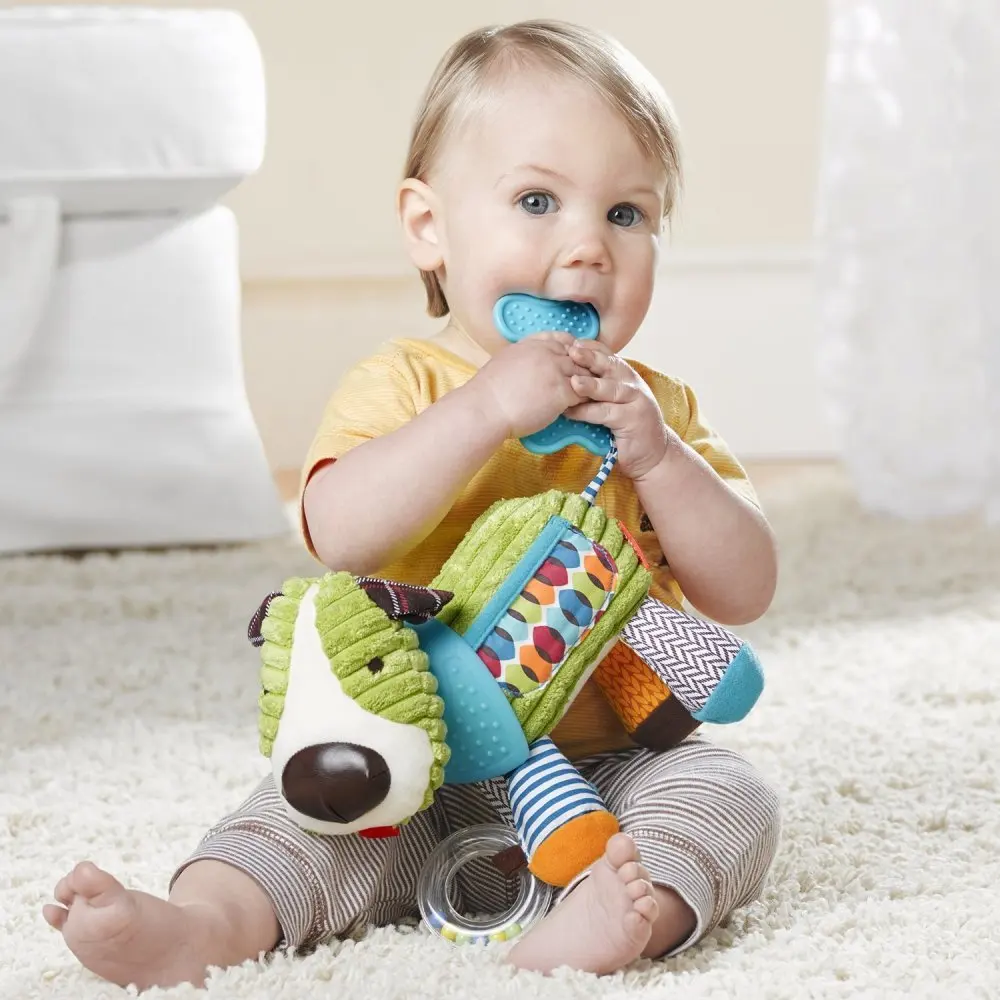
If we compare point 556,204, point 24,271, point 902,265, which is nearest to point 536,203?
point 556,204

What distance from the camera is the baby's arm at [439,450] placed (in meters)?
0.69

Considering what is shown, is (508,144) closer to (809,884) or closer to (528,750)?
(528,750)

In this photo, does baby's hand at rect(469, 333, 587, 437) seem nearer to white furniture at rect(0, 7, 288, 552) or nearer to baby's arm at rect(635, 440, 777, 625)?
baby's arm at rect(635, 440, 777, 625)

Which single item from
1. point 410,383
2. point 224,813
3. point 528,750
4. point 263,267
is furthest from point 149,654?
point 263,267

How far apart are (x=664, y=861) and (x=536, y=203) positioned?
0.34 m

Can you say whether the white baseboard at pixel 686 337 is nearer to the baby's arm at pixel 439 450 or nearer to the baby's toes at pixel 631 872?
the baby's arm at pixel 439 450

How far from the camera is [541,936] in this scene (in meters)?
0.60

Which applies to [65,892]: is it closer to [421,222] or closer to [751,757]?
[421,222]

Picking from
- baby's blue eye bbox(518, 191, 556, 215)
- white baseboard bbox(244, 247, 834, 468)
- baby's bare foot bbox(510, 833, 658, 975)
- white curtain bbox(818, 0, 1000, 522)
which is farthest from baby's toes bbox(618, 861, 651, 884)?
white baseboard bbox(244, 247, 834, 468)

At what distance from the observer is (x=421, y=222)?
0.80m

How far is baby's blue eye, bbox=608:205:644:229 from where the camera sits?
747 mm

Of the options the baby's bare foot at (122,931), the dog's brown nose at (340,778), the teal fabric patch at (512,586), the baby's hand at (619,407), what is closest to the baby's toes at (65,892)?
the baby's bare foot at (122,931)

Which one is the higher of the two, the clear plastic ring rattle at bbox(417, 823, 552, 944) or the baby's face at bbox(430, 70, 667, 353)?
the baby's face at bbox(430, 70, 667, 353)

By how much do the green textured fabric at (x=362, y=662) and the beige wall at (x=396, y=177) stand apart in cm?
172
